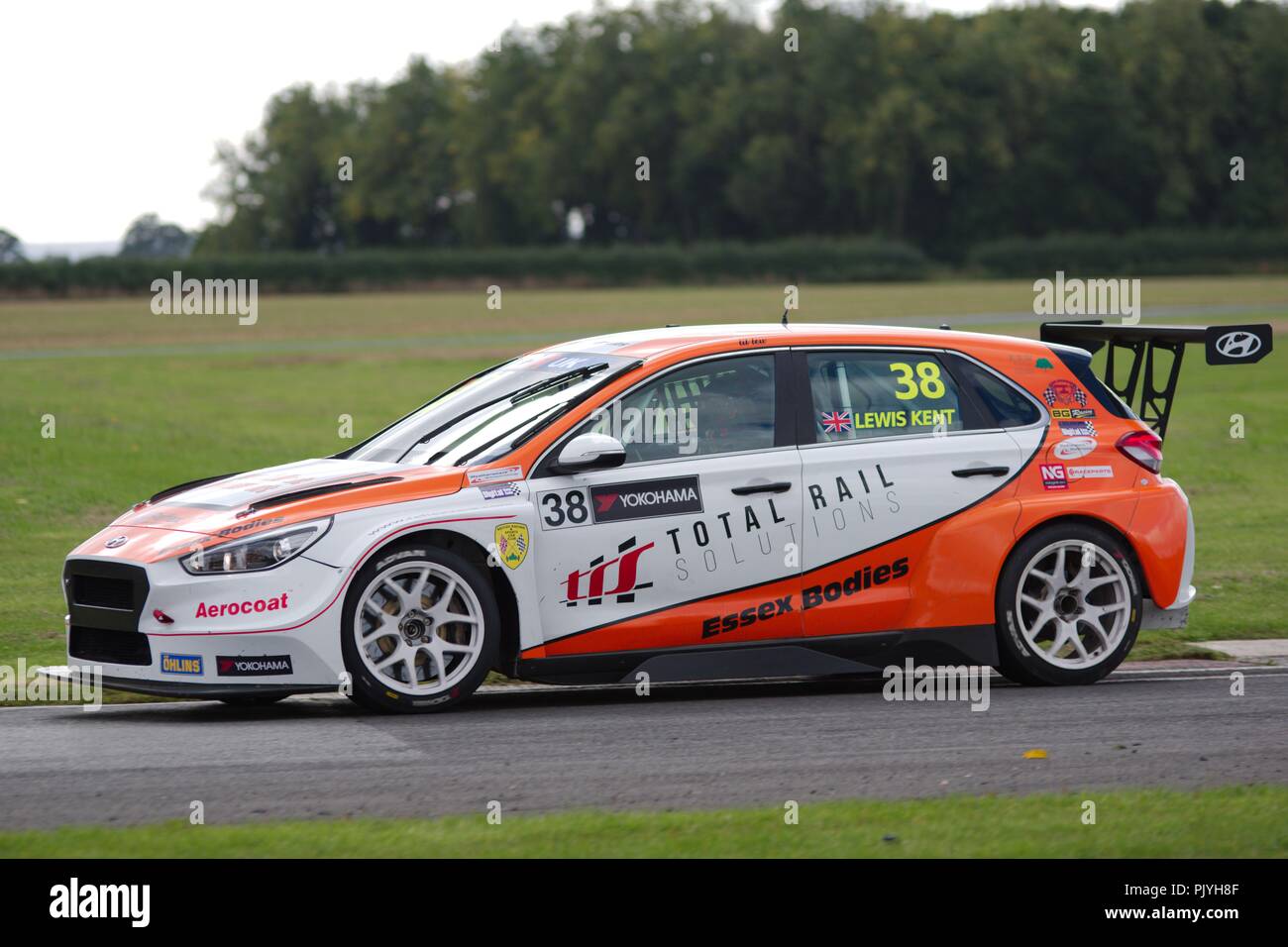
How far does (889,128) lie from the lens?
9750 centimetres

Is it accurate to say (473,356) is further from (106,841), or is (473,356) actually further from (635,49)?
(635,49)

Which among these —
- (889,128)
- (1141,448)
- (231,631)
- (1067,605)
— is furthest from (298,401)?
(889,128)

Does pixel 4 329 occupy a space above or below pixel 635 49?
below

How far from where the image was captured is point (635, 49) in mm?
112500

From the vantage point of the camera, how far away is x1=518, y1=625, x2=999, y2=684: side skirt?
296 inches

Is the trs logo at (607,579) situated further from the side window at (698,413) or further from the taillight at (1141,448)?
the taillight at (1141,448)

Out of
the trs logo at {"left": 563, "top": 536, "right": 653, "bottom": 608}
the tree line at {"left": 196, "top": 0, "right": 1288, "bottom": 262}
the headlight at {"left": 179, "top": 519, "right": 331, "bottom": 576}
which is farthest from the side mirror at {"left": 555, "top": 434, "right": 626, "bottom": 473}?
the tree line at {"left": 196, "top": 0, "right": 1288, "bottom": 262}

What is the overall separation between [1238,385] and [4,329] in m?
29.1

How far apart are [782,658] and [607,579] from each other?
34.3 inches

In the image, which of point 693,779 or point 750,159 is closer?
point 693,779

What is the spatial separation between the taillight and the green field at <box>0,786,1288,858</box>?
2.91 metres

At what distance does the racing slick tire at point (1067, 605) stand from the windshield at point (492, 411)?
2101 mm

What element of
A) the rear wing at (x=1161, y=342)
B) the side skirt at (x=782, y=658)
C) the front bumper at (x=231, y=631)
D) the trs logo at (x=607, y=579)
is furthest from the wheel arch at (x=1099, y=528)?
the front bumper at (x=231, y=631)
